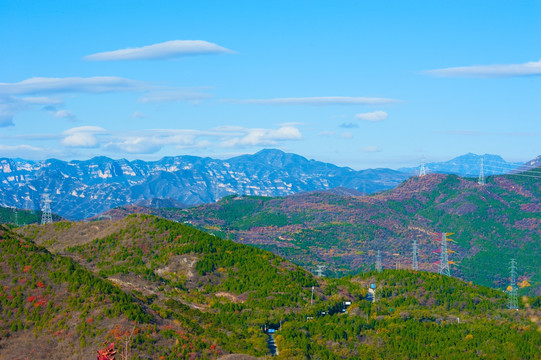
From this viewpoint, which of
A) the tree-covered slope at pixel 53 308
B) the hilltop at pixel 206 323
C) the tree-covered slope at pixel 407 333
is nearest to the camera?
the tree-covered slope at pixel 53 308

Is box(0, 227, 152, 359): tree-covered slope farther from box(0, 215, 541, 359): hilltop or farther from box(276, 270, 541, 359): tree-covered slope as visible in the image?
box(276, 270, 541, 359): tree-covered slope

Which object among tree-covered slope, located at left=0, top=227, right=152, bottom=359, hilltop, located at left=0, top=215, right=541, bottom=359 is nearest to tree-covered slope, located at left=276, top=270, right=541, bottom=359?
hilltop, located at left=0, top=215, right=541, bottom=359

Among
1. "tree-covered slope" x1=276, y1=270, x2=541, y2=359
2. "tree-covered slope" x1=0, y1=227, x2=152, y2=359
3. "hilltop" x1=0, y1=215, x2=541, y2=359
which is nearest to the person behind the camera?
"tree-covered slope" x1=0, y1=227, x2=152, y2=359

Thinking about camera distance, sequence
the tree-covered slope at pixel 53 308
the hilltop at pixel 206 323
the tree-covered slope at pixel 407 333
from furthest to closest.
→ the tree-covered slope at pixel 407 333 < the hilltop at pixel 206 323 < the tree-covered slope at pixel 53 308

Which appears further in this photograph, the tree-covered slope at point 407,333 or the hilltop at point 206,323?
the tree-covered slope at point 407,333

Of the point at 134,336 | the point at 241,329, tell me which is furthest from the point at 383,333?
the point at 134,336

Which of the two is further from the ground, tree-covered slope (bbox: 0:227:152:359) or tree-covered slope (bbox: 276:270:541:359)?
tree-covered slope (bbox: 0:227:152:359)

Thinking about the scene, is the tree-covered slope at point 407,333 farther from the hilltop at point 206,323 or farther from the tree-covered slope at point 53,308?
the tree-covered slope at point 53,308

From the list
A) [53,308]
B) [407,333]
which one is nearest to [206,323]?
[53,308]

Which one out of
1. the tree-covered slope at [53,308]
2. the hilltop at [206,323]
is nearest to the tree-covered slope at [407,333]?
the hilltop at [206,323]

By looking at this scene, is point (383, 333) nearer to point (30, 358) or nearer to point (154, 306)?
point (154, 306)

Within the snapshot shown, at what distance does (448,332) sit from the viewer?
16975cm

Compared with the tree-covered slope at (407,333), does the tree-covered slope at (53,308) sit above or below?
above

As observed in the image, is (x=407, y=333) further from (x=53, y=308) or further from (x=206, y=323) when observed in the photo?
(x=53, y=308)
